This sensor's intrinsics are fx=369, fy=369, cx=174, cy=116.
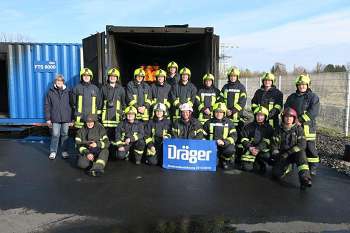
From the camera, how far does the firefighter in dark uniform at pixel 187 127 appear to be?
701cm

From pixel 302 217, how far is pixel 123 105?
4439mm

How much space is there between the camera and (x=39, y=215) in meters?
4.55

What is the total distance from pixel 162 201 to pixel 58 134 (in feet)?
11.4

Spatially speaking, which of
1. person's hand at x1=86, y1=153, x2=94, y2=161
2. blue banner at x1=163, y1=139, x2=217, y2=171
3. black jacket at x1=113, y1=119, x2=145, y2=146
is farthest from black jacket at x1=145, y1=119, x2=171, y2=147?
person's hand at x1=86, y1=153, x2=94, y2=161

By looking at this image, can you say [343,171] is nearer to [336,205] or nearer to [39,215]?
[336,205]

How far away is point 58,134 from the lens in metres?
7.64

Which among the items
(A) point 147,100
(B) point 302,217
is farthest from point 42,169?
(B) point 302,217

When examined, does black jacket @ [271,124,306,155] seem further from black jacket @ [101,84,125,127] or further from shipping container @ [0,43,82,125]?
shipping container @ [0,43,82,125]

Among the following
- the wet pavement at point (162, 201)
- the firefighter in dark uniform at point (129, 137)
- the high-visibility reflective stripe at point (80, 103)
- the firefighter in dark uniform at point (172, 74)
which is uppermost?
the firefighter in dark uniform at point (172, 74)

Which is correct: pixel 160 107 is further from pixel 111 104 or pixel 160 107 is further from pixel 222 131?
pixel 222 131

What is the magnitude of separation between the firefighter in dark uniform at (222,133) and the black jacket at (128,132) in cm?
131

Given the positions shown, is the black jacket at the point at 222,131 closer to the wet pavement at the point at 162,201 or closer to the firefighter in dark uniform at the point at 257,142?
the firefighter in dark uniform at the point at 257,142

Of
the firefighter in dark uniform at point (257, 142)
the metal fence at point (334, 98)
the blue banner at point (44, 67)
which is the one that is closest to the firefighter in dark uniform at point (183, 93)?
the firefighter in dark uniform at point (257, 142)

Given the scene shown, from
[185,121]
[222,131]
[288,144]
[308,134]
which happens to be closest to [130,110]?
[185,121]
